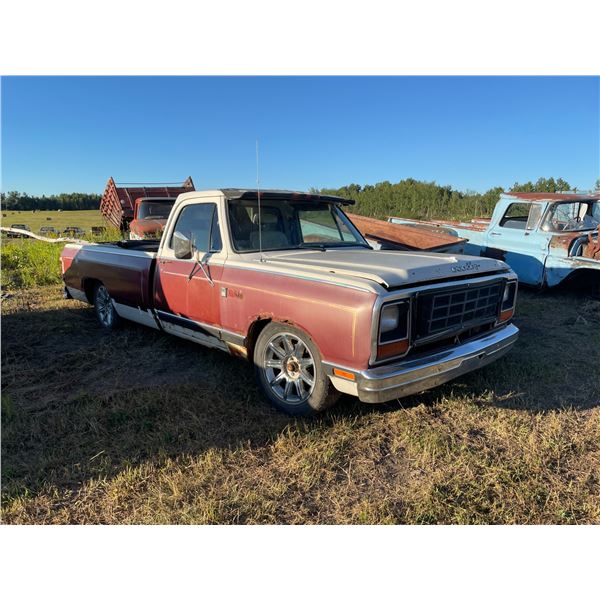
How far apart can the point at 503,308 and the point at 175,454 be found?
3025 millimetres

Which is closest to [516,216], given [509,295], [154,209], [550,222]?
[550,222]

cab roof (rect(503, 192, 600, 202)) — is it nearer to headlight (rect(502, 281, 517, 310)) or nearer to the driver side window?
the driver side window

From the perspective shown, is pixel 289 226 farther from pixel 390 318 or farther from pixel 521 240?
pixel 521 240

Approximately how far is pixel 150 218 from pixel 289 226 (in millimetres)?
8957

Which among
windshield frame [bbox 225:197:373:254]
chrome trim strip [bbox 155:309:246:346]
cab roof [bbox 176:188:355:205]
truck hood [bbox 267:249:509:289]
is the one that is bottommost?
chrome trim strip [bbox 155:309:246:346]

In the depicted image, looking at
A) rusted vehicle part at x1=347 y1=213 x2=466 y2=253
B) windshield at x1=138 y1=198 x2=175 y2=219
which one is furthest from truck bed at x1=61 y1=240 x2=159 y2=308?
windshield at x1=138 y1=198 x2=175 y2=219

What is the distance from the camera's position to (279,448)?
3191 millimetres

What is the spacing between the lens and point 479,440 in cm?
331

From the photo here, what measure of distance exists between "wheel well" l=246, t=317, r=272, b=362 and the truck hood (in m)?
0.50

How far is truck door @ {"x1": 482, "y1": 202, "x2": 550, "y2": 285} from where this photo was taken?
310 inches

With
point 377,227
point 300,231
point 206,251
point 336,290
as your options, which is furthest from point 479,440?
point 377,227

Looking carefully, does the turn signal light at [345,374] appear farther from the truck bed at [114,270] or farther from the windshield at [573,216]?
the windshield at [573,216]

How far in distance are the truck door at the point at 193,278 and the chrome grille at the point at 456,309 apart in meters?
1.83

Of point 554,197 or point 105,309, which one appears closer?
point 105,309
